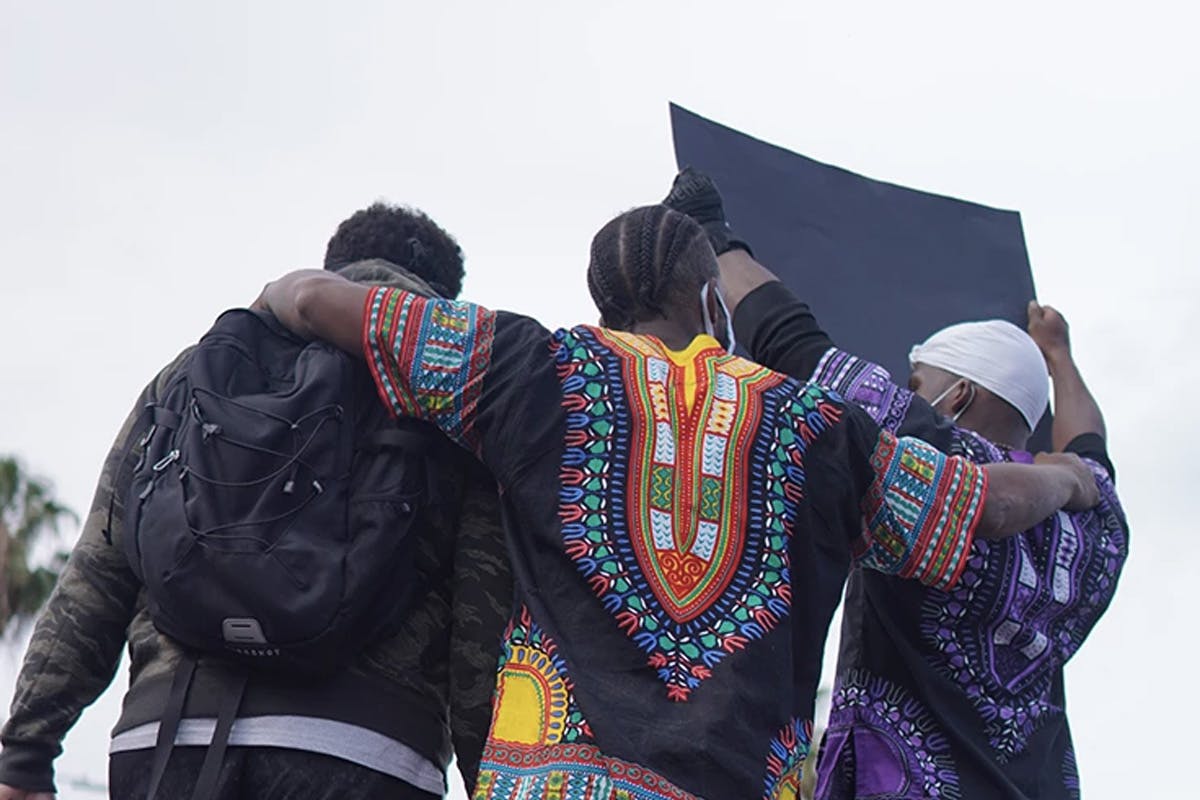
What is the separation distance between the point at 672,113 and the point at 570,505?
6.52 ft

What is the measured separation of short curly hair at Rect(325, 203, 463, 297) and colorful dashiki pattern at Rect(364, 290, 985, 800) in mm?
487

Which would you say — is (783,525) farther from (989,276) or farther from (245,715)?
(989,276)

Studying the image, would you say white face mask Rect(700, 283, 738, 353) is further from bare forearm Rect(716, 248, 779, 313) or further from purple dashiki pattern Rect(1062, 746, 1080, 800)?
purple dashiki pattern Rect(1062, 746, 1080, 800)

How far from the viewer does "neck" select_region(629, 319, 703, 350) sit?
11.1 feet

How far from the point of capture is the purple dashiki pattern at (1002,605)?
3.81 meters

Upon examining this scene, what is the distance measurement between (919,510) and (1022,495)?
345mm

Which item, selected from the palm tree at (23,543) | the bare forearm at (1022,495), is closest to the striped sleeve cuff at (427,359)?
the bare forearm at (1022,495)

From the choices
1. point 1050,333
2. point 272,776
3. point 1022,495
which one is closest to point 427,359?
point 272,776

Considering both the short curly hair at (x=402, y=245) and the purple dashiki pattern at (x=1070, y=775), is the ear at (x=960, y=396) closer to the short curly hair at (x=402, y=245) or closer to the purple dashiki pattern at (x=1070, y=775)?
the purple dashiki pattern at (x=1070, y=775)

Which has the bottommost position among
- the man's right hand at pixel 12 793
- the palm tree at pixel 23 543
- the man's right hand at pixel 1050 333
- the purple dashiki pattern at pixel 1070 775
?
the palm tree at pixel 23 543

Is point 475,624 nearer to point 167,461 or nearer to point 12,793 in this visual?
point 167,461

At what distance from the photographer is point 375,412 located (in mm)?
3232

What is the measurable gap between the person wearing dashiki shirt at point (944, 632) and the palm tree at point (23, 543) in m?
20.1

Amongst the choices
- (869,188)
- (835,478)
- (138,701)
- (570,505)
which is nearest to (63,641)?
(138,701)
